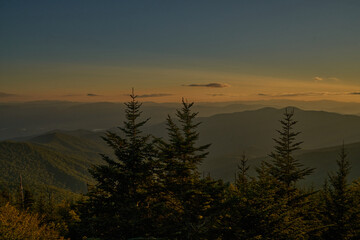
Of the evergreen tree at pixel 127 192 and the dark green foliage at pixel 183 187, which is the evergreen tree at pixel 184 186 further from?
the evergreen tree at pixel 127 192

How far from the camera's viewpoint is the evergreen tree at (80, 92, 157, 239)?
65.3 ft

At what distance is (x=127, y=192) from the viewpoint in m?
21.3

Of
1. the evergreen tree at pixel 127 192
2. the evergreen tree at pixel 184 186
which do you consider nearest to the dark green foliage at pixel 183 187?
the evergreen tree at pixel 184 186

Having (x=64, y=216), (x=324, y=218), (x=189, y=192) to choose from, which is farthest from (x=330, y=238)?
(x=64, y=216)

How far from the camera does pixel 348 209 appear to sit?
941 inches

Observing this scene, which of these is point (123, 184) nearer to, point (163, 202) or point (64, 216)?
point (163, 202)

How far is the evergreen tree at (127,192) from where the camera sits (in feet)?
65.3

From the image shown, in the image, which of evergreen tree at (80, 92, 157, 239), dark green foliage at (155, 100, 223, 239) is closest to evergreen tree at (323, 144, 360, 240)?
dark green foliage at (155, 100, 223, 239)

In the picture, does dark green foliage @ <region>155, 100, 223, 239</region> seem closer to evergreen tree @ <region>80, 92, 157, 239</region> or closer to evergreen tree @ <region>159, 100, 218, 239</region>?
evergreen tree @ <region>159, 100, 218, 239</region>

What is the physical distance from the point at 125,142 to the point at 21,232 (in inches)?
495

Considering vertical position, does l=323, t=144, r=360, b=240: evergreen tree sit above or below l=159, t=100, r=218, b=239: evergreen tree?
below

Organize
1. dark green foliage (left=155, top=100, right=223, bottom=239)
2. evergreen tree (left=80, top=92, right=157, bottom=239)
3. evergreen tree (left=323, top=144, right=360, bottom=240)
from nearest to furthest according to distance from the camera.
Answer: dark green foliage (left=155, top=100, right=223, bottom=239) < evergreen tree (left=80, top=92, right=157, bottom=239) < evergreen tree (left=323, top=144, right=360, bottom=240)

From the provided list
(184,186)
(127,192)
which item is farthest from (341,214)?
(127,192)

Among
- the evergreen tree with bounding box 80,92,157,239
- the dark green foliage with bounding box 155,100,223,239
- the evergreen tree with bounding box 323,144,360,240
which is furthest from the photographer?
the evergreen tree with bounding box 323,144,360,240
